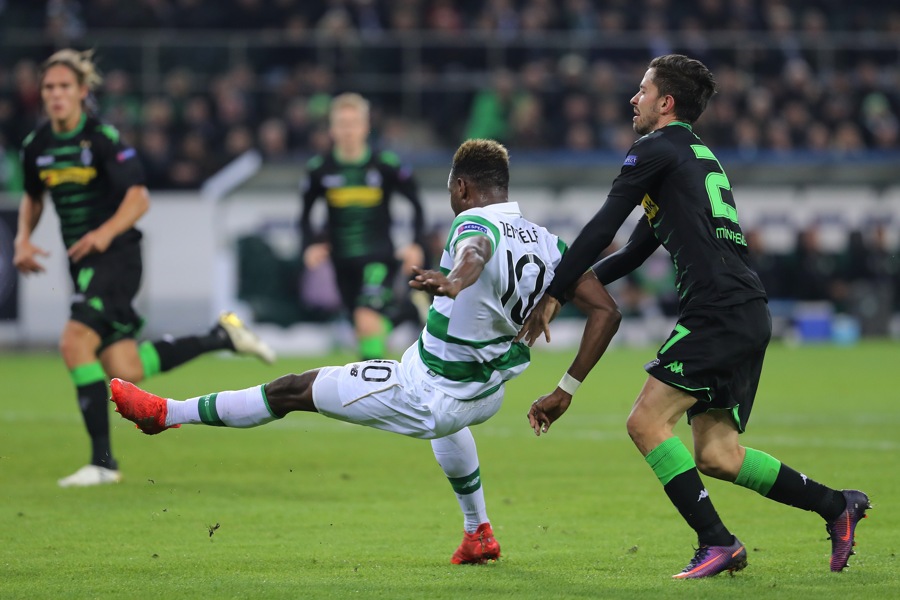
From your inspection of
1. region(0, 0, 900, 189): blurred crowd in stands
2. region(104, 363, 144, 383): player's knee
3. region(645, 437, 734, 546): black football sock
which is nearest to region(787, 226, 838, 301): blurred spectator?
region(0, 0, 900, 189): blurred crowd in stands

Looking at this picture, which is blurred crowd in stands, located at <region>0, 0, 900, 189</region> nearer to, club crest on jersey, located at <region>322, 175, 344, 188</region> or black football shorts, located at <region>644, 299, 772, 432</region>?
club crest on jersey, located at <region>322, 175, 344, 188</region>

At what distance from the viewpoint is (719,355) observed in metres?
5.70

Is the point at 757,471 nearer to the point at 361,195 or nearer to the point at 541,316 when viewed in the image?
the point at 541,316

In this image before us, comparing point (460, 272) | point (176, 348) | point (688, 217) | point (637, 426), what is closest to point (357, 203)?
point (176, 348)

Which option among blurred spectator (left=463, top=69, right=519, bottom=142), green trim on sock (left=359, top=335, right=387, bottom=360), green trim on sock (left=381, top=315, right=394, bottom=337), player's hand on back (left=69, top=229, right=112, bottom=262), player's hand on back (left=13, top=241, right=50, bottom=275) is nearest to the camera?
player's hand on back (left=69, top=229, right=112, bottom=262)

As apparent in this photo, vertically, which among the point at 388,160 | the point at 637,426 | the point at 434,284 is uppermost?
the point at 434,284

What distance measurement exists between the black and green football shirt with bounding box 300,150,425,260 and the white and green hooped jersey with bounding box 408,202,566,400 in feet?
20.1

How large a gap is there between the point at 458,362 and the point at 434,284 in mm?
838

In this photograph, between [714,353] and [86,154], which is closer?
[714,353]

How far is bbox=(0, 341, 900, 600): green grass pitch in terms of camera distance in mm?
5656

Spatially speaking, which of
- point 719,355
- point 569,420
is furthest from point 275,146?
point 719,355

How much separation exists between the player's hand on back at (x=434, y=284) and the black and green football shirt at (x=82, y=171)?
445 centimetres

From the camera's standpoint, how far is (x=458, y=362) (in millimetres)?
5754

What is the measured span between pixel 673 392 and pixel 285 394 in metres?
1.64
